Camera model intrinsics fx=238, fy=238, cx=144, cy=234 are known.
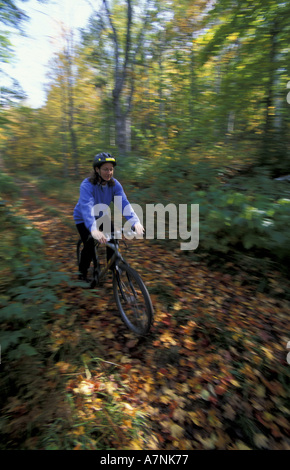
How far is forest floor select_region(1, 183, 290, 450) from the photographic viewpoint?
7.21 ft

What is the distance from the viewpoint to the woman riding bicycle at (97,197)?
10.6ft

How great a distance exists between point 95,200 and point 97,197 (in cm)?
6

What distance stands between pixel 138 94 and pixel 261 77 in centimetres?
688

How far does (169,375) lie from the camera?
2785 millimetres

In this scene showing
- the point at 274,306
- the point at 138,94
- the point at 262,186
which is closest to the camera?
the point at 274,306

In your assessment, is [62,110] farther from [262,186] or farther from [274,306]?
[274,306]

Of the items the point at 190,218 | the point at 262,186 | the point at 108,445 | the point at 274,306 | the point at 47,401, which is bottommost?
the point at 108,445

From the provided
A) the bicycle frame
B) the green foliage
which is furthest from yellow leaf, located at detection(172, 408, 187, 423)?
the bicycle frame

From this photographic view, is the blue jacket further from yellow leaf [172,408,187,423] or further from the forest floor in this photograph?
yellow leaf [172,408,187,423]

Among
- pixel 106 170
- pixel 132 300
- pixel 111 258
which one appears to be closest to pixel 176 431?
pixel 132 300

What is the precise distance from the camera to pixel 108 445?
6.84 ft

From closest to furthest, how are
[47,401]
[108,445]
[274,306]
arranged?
[108,445] → [47,401] → [274,306]

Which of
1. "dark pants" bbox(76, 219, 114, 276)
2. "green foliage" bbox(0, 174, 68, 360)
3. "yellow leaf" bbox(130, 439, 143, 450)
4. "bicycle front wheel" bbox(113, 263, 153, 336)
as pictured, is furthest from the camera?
"dark pants" bbox(76, 219, 114, 276)
